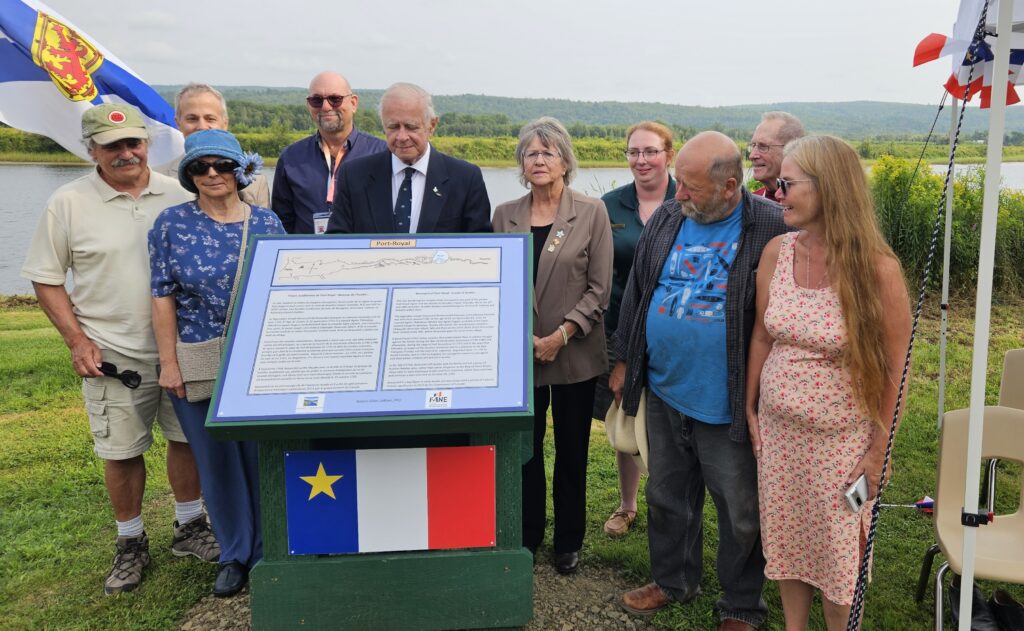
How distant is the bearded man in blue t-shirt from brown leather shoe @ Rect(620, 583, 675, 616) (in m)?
0.24

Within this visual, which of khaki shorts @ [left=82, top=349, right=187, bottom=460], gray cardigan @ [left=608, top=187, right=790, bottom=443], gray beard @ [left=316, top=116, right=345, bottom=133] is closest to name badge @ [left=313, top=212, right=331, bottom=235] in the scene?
gray beard @ [left=316, top=116, right=345, bottom=133]

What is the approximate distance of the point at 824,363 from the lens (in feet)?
8.17

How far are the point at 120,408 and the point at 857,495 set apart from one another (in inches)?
124

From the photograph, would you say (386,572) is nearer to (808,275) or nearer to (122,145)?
(808,275)

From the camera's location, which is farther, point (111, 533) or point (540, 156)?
point (111, 533)

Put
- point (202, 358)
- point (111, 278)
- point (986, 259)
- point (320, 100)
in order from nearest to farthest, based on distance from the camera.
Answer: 1. point (986, 259)
2. point (202, 358)
3. point (111, 278)
4. point (320, 100)

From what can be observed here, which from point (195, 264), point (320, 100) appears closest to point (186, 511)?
point (195, 264)

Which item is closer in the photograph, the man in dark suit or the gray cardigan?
the gray cardigan

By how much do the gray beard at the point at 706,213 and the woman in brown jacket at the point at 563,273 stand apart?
0.54m

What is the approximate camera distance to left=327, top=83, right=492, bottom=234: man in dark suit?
3352 mm

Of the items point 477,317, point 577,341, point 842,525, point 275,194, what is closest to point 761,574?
point 842,525

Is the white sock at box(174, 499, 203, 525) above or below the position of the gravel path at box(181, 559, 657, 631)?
above

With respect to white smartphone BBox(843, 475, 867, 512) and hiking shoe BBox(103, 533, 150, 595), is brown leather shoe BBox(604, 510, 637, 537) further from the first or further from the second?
hiking shoe BBox(103, 533, 150, 595)

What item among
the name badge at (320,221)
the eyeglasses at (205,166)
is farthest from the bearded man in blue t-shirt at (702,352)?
the eyeglasses at (205,166)
